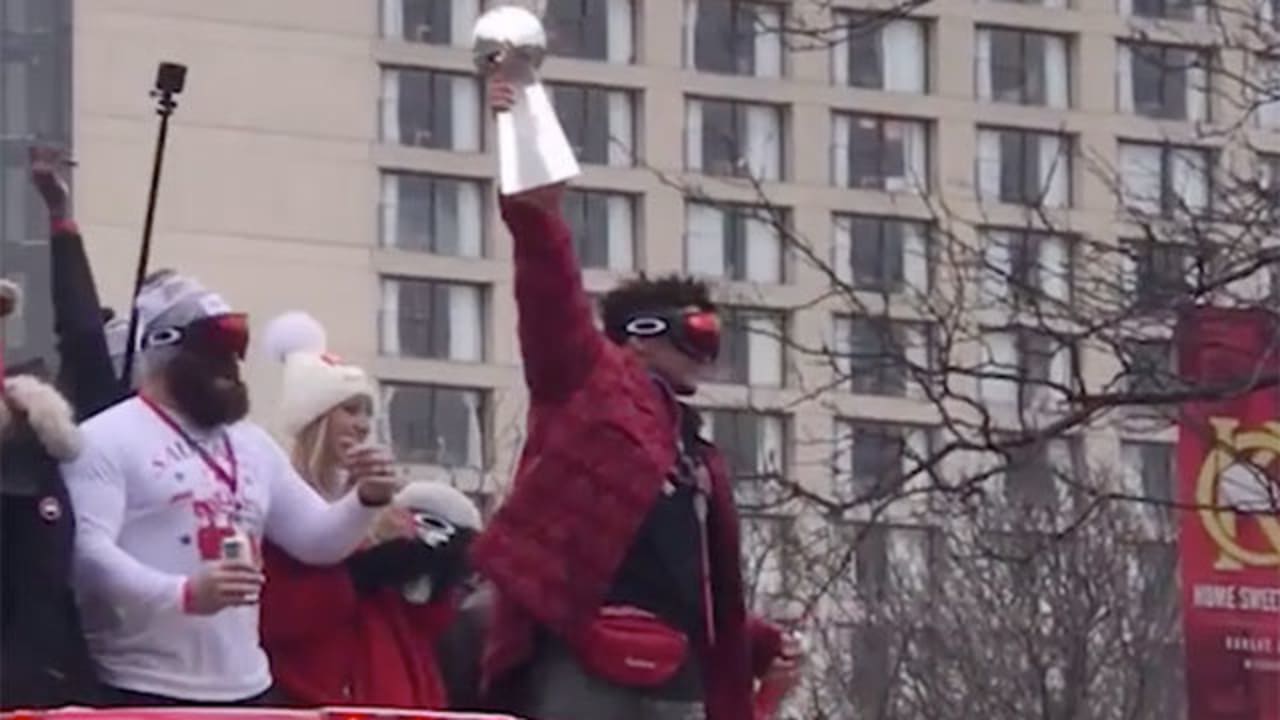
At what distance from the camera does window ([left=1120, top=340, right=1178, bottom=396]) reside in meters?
12.4

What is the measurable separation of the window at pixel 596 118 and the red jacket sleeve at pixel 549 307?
188 ft

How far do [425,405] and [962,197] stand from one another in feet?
29.3

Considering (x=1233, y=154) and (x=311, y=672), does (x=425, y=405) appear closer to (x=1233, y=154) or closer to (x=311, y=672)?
(x=1233, y=154)

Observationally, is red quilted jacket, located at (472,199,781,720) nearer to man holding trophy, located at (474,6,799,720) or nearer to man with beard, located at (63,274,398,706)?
man holding trophy, located at (474,6,799,720)

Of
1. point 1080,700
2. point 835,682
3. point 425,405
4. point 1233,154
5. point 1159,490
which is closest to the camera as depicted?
point 1233,154

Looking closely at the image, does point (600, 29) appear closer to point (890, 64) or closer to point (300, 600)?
point (890, 64)

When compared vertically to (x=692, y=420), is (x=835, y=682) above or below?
below

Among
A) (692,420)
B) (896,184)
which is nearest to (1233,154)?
(692,420)

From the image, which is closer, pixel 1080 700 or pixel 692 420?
pixel 692 420

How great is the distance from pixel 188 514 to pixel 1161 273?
17.5ft

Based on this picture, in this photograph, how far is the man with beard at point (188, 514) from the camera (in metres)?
7.71

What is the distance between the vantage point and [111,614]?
25.4ft

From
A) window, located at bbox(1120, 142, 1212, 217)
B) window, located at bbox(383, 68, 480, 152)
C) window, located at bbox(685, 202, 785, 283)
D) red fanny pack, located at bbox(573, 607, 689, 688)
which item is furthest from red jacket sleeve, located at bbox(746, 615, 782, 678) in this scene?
window, located at bbox(383, 68, 480, 152)

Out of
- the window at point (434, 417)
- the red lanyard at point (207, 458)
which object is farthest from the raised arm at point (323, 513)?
the window at point (434, 417)
